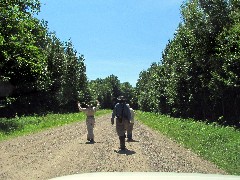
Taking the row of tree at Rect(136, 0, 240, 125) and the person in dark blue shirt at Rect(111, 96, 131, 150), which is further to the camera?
the row of tree at Rect(136, 0, 240, 125)

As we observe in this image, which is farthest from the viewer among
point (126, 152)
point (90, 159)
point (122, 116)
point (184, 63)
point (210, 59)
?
point (184, 63)

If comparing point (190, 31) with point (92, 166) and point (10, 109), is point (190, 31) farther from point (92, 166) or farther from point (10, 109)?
point (92, 166)

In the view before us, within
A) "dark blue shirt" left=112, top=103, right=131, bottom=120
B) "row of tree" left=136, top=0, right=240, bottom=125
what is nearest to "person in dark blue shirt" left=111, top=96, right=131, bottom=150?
"dark blue shirt" left=112, top=103, right=131, bottom=120

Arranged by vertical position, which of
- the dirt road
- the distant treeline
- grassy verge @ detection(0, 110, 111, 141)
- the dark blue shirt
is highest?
the distant treeline

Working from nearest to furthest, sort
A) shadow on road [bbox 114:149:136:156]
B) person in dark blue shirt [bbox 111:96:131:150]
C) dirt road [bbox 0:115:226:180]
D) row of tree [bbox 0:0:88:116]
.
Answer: dirt road [bbox 0:115:226:180]
shadow on road [bbox 114:149:136:156]
person in dark blue shirt [bbox 111:96:131:150]
row of tree [bbox 0:0:88:116]

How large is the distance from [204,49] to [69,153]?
106ft

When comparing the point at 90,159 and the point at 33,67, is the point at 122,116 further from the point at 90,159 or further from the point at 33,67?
the point at 33,67

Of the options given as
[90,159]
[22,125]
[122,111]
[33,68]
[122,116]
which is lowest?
[90,159]

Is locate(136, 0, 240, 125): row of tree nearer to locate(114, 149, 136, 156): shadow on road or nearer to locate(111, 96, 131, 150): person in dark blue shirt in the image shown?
locate(111, 96, 131, 150): person in dark blue shirt

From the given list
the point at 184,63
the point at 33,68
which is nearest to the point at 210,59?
the point at 184,63

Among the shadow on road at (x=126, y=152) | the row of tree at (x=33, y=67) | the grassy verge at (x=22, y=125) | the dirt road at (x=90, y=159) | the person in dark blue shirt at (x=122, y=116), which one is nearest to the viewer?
the dirt road at (x=90, y=159)

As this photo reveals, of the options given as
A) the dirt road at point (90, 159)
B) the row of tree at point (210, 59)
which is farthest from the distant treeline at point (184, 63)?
the dirt road at point (90, 159)

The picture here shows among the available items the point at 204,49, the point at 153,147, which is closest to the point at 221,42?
the point at 204,49

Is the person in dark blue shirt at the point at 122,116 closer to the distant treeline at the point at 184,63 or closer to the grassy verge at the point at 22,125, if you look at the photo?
the distant treeline at the point at 184,63
